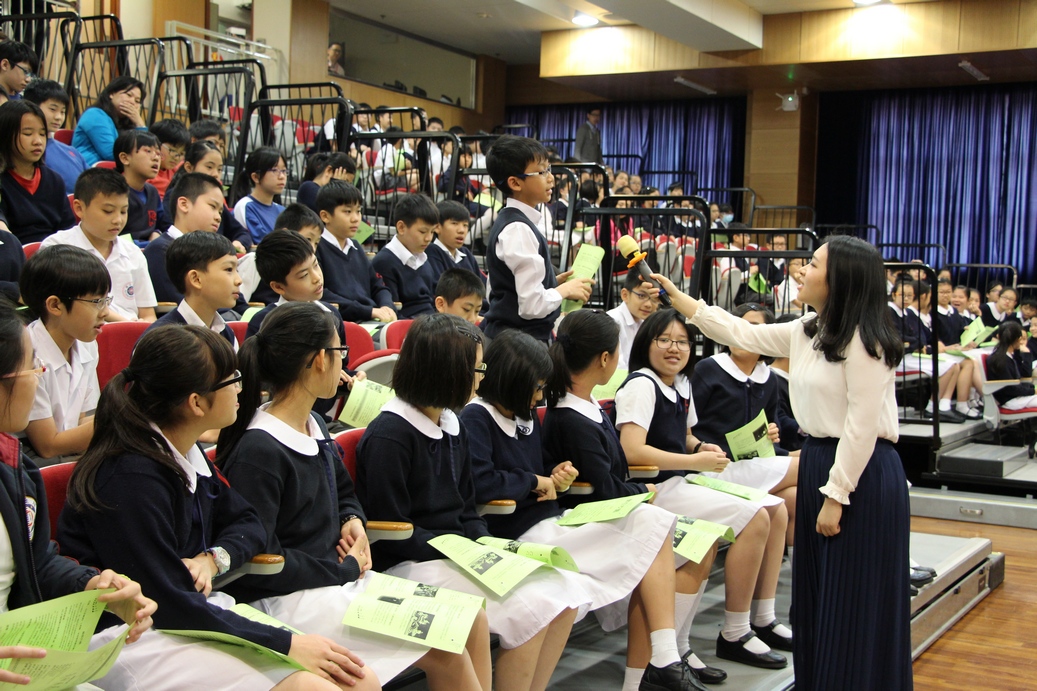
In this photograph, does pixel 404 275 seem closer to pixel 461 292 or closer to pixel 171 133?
pixel 461 292

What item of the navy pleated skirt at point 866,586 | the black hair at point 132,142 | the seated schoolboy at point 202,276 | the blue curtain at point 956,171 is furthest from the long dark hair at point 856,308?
the blue curtain at point 956,171

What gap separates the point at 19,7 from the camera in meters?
7.42

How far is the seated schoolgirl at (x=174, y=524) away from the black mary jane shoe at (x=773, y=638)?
164cm

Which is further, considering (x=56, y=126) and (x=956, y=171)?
(x=956, y=171)

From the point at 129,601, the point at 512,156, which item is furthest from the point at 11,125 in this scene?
the point at 129,601

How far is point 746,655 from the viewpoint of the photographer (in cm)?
271

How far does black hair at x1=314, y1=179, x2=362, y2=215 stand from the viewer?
4117 millimetres

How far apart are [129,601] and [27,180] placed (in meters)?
2.71

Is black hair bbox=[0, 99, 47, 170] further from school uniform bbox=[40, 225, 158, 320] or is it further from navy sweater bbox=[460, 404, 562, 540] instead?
navy sweater bbox=[460, 404, 562, 540]

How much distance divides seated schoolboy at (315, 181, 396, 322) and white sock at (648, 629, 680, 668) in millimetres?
2038

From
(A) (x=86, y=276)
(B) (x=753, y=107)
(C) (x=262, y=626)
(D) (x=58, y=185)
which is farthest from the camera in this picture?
(B) (x=753, y=107)

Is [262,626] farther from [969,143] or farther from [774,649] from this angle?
[969,143]

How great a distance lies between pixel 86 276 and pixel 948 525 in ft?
14.6

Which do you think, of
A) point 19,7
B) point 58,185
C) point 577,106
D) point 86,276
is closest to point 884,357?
→ point 86,276
